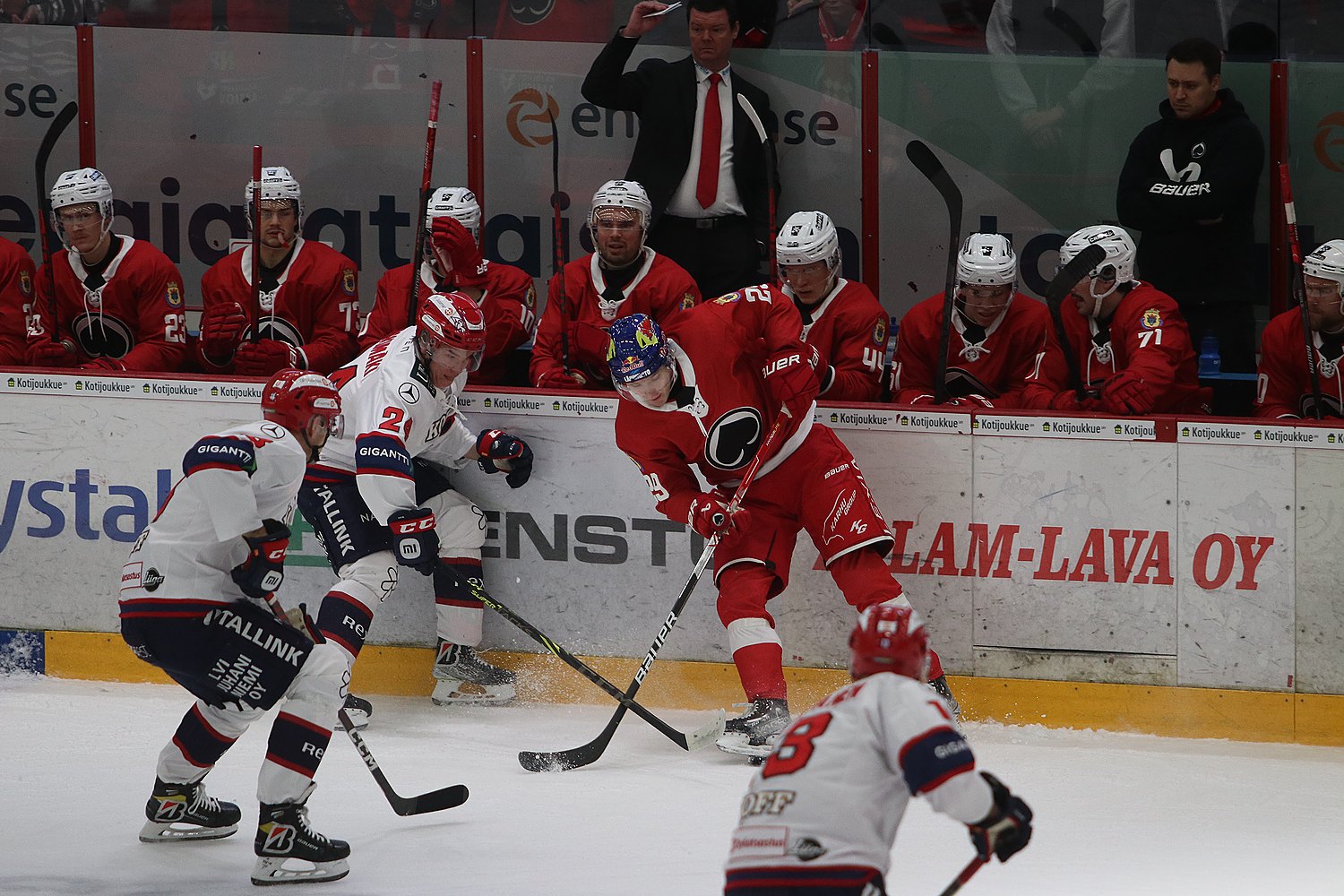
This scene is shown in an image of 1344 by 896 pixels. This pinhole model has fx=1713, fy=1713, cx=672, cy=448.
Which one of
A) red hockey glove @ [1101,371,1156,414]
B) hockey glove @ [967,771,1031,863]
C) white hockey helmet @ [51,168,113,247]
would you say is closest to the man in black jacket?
red hockey glove @ [1101,371,1156,414]

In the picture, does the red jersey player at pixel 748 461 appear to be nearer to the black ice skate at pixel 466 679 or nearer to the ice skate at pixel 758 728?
the ice skate at pixel 758 728

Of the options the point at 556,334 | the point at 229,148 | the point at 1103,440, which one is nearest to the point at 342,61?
the point at 229,148

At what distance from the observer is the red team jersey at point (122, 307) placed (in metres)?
5.51

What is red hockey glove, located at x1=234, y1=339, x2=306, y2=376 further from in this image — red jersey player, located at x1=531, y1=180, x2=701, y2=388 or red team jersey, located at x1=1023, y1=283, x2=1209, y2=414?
red team jersey, located at x1=1023, y1=283, x2=1209, y2=414

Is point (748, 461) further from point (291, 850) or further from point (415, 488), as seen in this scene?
point (291, 850)

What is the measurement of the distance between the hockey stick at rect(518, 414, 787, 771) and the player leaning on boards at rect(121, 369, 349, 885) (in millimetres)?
758

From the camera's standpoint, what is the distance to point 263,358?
516 cm

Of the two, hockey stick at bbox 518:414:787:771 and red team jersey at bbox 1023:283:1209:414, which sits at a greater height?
red team jersey at bbox 1023:283:1209:414

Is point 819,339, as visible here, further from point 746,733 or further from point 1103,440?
point 746,733

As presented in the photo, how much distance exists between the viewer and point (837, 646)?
4.80m

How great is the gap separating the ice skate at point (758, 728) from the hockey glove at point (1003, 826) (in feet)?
5.74

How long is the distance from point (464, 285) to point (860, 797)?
3075mm

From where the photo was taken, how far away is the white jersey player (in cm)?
252

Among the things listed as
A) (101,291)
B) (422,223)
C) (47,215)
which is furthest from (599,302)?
(47,215)
